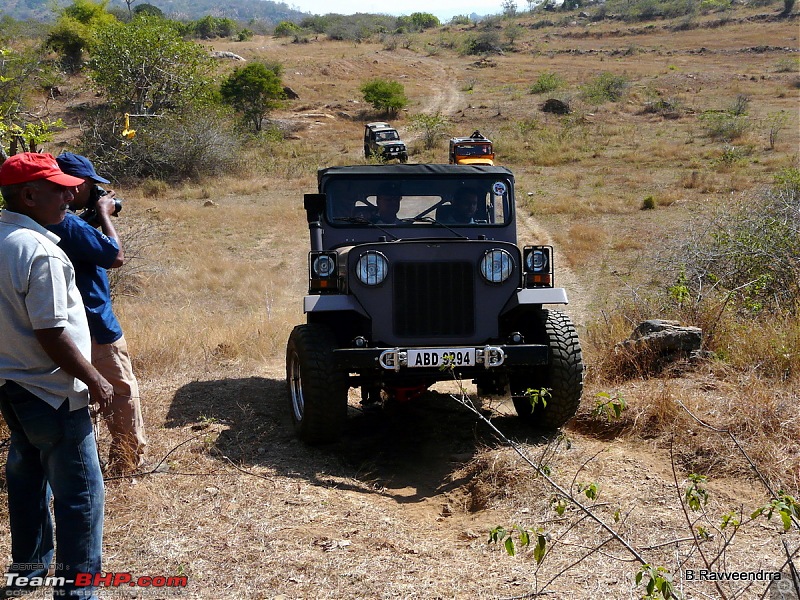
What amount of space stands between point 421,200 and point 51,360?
12.3ft

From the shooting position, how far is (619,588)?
10.9ft

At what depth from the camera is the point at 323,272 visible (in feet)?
18.4

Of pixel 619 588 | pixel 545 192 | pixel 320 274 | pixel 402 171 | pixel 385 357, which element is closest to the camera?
pixel 619 588

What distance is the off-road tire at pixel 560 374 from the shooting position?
209 inches

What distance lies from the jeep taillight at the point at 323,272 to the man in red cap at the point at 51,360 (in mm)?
2533

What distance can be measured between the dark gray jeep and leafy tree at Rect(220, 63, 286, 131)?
32599 mm

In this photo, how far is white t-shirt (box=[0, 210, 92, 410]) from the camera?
9.47 feet

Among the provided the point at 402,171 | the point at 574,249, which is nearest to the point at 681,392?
the point at 402,171

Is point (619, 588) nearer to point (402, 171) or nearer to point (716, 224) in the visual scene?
point (402, 171)

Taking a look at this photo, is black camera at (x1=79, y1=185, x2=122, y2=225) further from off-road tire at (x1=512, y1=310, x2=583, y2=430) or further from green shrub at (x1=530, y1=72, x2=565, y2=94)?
green shrub at (x1=530, y1=72, x2=565, y2=94)

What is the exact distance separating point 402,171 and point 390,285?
56.0 inches

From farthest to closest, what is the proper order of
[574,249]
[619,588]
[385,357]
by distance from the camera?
[574,249], [385,357], [619,588]

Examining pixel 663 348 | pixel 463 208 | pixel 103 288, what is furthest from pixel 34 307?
pixel 663 348

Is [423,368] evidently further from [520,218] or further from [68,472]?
[520,218]
